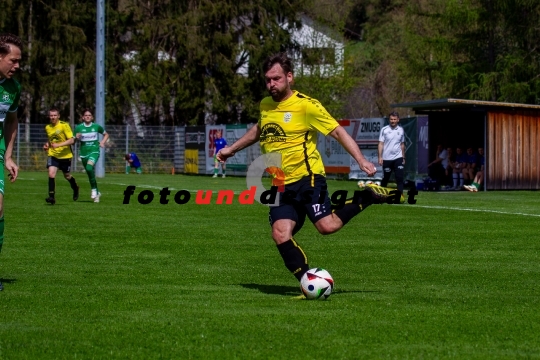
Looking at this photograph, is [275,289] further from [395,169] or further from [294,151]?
[395,169]

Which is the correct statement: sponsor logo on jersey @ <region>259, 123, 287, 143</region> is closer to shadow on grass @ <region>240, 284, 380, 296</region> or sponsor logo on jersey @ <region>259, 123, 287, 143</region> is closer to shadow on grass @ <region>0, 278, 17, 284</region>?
shadow on grass @ <region>240, 284, 380, 296</region>

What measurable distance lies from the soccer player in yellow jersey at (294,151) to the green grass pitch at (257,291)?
56 centimetres

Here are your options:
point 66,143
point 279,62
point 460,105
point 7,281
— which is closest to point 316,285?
point 279,62

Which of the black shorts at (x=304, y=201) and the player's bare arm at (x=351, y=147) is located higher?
the player's bare arm at (x=351, y=147)

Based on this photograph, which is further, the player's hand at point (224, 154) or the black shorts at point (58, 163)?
the black shorts at point (58, 163)

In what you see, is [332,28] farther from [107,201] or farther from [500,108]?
[107,201]

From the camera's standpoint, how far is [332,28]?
206ft

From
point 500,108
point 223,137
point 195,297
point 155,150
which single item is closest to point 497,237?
point 195,297

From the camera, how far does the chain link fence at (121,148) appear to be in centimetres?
5381

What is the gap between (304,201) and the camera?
9.21 m

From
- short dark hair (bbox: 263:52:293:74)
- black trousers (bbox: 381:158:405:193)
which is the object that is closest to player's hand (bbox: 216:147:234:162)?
short dark hair (bbox: 263:52:293:74)

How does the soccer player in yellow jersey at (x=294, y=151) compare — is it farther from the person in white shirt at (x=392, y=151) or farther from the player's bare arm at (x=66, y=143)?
the person in white shirt at (x=392, y=151)

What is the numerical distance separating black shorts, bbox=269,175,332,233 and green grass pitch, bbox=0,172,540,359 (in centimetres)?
68

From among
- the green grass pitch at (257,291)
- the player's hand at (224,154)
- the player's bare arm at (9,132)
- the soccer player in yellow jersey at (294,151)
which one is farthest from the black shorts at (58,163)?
the soccer player in yellow jersey at (294,151)
